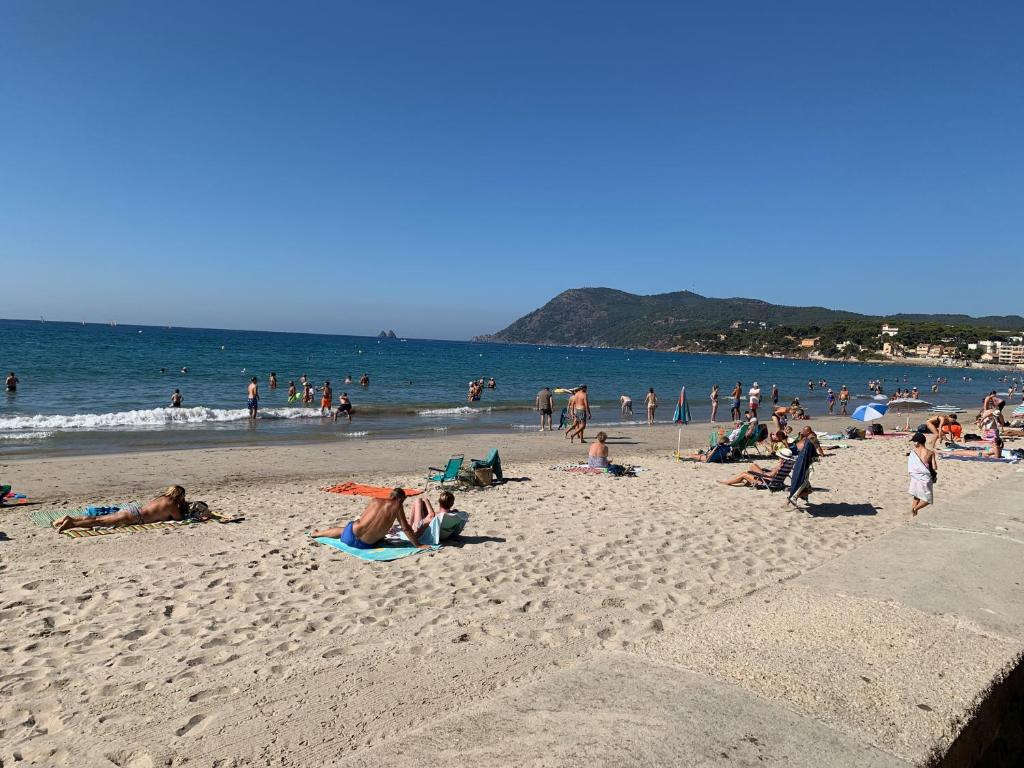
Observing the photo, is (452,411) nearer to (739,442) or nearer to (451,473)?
(739,442)

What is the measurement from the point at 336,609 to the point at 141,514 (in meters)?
4.01

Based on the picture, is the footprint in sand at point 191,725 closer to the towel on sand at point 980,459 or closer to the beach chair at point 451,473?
the beach chair at point 451,473

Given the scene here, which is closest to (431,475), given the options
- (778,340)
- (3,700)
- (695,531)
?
(695,531)

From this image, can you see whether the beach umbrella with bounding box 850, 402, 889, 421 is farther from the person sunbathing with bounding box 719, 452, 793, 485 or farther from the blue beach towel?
the blue beach towel

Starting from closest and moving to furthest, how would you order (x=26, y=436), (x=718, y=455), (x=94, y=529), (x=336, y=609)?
(x=336, y=609) < (x=94, y=529) < (x=718, y=455) < (x=26, y=436)

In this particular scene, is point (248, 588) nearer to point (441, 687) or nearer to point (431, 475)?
point (441, 687)

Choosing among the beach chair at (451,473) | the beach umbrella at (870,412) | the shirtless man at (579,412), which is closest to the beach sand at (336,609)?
the beach chair at (451,473)

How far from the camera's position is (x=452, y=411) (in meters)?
26.5

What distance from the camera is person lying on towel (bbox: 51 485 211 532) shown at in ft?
24.5

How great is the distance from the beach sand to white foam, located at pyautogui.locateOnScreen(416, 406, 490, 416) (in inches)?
591

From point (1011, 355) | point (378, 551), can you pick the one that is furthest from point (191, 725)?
point (1011, 355)

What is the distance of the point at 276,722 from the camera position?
3326 millimetres

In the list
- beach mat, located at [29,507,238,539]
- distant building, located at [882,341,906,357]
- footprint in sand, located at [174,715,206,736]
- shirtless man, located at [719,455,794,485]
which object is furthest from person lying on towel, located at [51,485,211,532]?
distant building, located at [882,341,906,357]

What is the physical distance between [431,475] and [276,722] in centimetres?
822
